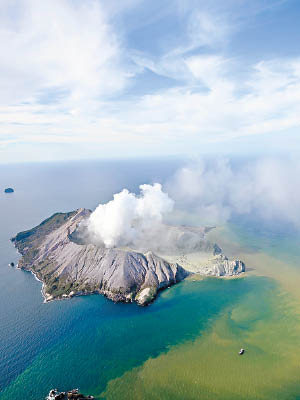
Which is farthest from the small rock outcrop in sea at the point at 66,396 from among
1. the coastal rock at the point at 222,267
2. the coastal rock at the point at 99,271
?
the coastal rock at the point at 222,267

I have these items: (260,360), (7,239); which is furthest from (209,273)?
(7,239)

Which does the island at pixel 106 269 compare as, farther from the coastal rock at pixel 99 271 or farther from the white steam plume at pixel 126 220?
the white steam plume at pixel 126 220

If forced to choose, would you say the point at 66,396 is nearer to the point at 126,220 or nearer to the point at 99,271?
the point at 99,271

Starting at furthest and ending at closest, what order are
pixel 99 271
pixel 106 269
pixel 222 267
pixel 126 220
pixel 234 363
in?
pixel 126 220, pixel 222 267, pixel 106 269, pixel 99 271, pixel 234 363

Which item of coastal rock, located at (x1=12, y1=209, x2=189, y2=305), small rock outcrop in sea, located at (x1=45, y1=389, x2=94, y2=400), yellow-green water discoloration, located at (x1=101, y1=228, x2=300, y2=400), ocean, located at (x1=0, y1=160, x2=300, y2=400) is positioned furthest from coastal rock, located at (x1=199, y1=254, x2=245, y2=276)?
small rock outcrop in sea, located at (x1=45, y1=389, x2=94, y2=400)

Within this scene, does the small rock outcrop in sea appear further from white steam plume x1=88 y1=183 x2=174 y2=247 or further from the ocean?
white steam plume x1=88 y1=183 x2=174 y2=247

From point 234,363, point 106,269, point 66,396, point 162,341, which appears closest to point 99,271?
point 106,269
